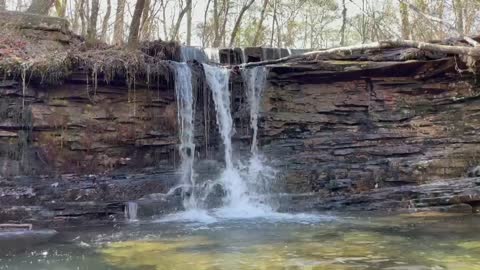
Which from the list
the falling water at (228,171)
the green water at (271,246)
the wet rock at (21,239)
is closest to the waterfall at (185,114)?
the falling water at (228,171)

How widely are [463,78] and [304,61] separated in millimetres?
3755

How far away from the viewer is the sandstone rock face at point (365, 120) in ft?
35.9

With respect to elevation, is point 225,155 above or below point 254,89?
below

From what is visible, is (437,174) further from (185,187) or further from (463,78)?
(185,187)

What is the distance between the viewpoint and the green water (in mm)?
5477

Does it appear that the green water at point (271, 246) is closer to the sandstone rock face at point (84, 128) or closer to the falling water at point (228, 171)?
the falling water at point (228, 171)

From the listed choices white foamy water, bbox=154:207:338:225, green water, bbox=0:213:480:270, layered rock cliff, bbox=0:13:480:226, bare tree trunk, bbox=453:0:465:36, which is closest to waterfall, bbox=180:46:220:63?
layered rock cliff, bbox=0:13:480:226

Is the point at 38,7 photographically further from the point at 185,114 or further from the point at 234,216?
the point at 234,216

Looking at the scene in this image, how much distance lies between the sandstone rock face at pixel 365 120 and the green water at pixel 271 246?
2.21 meters

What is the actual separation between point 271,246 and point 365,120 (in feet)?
20.2

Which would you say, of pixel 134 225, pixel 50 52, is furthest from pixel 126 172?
pixel 50 52

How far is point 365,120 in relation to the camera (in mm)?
11836

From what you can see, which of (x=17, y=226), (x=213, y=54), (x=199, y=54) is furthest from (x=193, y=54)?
(x=17, y=226)

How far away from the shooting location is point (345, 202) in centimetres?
1027
